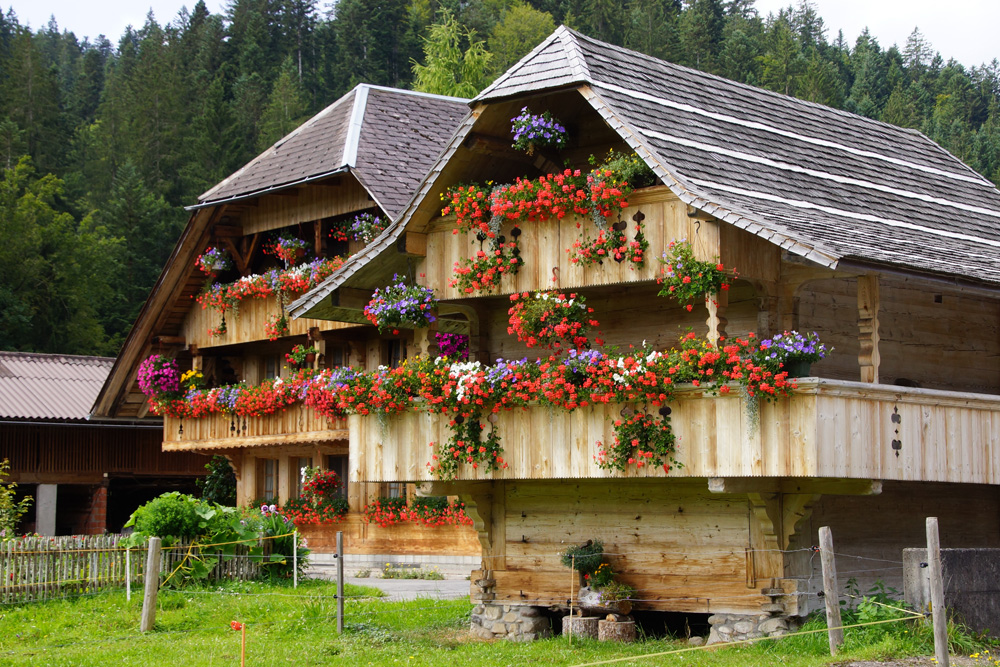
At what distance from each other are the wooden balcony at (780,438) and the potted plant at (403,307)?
1341 millimetres

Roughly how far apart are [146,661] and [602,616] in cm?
575

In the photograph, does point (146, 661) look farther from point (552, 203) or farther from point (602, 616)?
point (552, 203)

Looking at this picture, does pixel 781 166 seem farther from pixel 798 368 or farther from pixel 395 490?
pixel 395 490

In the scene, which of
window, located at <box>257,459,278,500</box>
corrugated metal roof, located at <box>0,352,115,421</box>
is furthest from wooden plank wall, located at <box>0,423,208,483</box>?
window, located at <box>257,459,278,500</box>

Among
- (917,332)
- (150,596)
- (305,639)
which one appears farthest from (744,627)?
(150,596)

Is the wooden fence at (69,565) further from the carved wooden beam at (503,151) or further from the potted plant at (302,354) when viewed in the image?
the carved wooden beam at (503,151)

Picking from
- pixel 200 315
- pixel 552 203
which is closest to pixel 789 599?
pixel 552 203

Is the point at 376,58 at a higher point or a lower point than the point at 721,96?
higher

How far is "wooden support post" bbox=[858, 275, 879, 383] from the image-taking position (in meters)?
16.3

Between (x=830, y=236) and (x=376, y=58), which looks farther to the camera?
(x=376, y=58)

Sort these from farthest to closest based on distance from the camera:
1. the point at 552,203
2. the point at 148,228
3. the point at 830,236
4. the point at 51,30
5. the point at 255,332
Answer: the point at 51,30 < the point at 148,228 < the point at 255,332 < the point at 552,203 < the point at 830,236

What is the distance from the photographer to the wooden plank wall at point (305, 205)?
2712cm

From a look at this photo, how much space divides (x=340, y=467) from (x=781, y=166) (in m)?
13.7

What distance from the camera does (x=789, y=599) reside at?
658 inches
